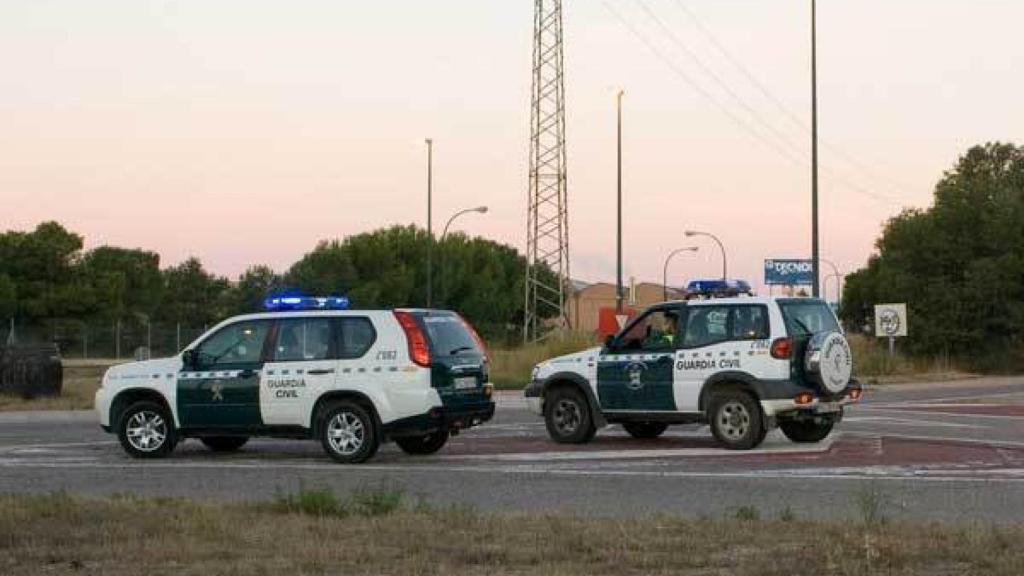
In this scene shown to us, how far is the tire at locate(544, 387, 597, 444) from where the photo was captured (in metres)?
17.3

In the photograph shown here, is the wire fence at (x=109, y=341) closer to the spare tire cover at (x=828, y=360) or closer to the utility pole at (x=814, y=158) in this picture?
the utility pole at (x=814, y=158)

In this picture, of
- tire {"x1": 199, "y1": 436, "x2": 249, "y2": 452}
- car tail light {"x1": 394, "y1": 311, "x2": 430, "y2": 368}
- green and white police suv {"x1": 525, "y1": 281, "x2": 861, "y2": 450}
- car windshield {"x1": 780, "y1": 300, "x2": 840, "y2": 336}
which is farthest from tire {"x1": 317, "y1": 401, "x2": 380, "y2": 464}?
car windshield {"x1": 780, "y1": 300, "x2": 840, "y2": 336}

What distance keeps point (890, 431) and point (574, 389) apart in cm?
540

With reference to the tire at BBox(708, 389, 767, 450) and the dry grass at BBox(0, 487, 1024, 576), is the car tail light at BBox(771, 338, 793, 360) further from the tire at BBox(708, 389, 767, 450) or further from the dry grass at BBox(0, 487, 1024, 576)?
the dry grass at BBox(0, 487, 1024, 576)

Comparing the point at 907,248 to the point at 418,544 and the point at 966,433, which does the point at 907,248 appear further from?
the point at 418,544

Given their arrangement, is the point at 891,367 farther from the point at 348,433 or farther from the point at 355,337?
the point at 348,433

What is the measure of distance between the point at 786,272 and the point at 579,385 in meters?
22.7

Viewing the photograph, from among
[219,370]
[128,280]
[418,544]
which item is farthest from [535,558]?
[128,280]

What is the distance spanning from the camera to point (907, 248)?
5384 cm

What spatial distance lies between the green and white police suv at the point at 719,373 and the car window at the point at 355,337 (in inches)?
133

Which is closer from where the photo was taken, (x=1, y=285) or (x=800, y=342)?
(x=800, y=342)

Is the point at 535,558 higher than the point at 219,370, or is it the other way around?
the point at 219,370

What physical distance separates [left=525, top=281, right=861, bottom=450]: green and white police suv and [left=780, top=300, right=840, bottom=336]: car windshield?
2 cm

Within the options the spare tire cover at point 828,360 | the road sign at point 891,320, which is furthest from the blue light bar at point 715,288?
the road sign at point 891,320
